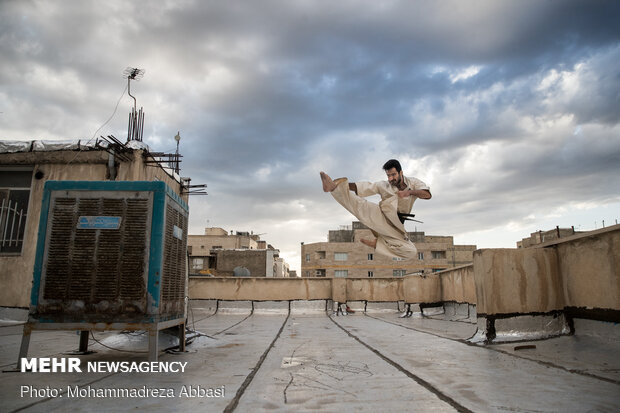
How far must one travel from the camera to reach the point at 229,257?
41812mm

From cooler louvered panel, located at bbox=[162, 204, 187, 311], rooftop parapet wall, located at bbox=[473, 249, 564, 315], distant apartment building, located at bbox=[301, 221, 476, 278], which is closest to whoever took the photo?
cooler louvered panel, located at bbox=[162, 204, 187, 311]

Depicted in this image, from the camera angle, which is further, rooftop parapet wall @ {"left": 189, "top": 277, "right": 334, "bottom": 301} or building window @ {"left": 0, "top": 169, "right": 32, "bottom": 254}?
rooftop parapet wall @ {"left": 189, "top": 277, "right": 334, "bottom": 301}

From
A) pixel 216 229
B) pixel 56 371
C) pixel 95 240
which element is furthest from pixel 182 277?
pixel 216 229

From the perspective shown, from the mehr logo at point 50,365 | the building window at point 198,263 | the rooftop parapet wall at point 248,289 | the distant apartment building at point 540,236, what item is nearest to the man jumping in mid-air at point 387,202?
the mehr logo at point 50,365

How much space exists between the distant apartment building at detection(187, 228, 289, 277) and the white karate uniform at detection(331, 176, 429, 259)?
26.9 m

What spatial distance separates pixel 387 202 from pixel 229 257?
38.9 m

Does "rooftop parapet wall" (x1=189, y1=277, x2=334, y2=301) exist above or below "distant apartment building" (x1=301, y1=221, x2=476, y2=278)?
below

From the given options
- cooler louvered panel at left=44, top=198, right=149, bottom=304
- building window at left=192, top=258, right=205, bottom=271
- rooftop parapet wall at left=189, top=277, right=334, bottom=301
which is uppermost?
building window at left=192, top=258, right=205, bottom=271

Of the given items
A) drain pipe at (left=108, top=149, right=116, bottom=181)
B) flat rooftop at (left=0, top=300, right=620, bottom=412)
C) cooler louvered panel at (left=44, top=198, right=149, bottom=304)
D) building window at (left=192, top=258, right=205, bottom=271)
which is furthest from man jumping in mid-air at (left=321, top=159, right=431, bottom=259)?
building window at (left=192, top=258, right=205, bottom=271)

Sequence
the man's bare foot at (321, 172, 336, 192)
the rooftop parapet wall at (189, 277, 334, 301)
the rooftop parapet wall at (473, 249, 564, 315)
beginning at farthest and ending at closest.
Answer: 1. the rooftop parapet wall at (189, 277, 334, 301)
2. the rooftop parapet wall at (473, 249, 564, 315)
3. the man's bare foot at (321, 172, 336, 192)

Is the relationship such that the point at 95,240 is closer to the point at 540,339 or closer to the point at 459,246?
the point at 540,339

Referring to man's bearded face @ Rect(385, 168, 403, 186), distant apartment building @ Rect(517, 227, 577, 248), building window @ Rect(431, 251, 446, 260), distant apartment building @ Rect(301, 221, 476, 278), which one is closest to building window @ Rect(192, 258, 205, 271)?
distant apartment building @ Rect(301, 221, 476, 278)

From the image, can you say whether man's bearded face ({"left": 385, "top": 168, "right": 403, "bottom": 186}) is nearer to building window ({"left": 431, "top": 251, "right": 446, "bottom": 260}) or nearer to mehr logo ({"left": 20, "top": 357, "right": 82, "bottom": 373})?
mehr logo ({"left": 20, "top": 357, "right": 82, "bottom": 373})

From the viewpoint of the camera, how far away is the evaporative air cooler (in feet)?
11.2
